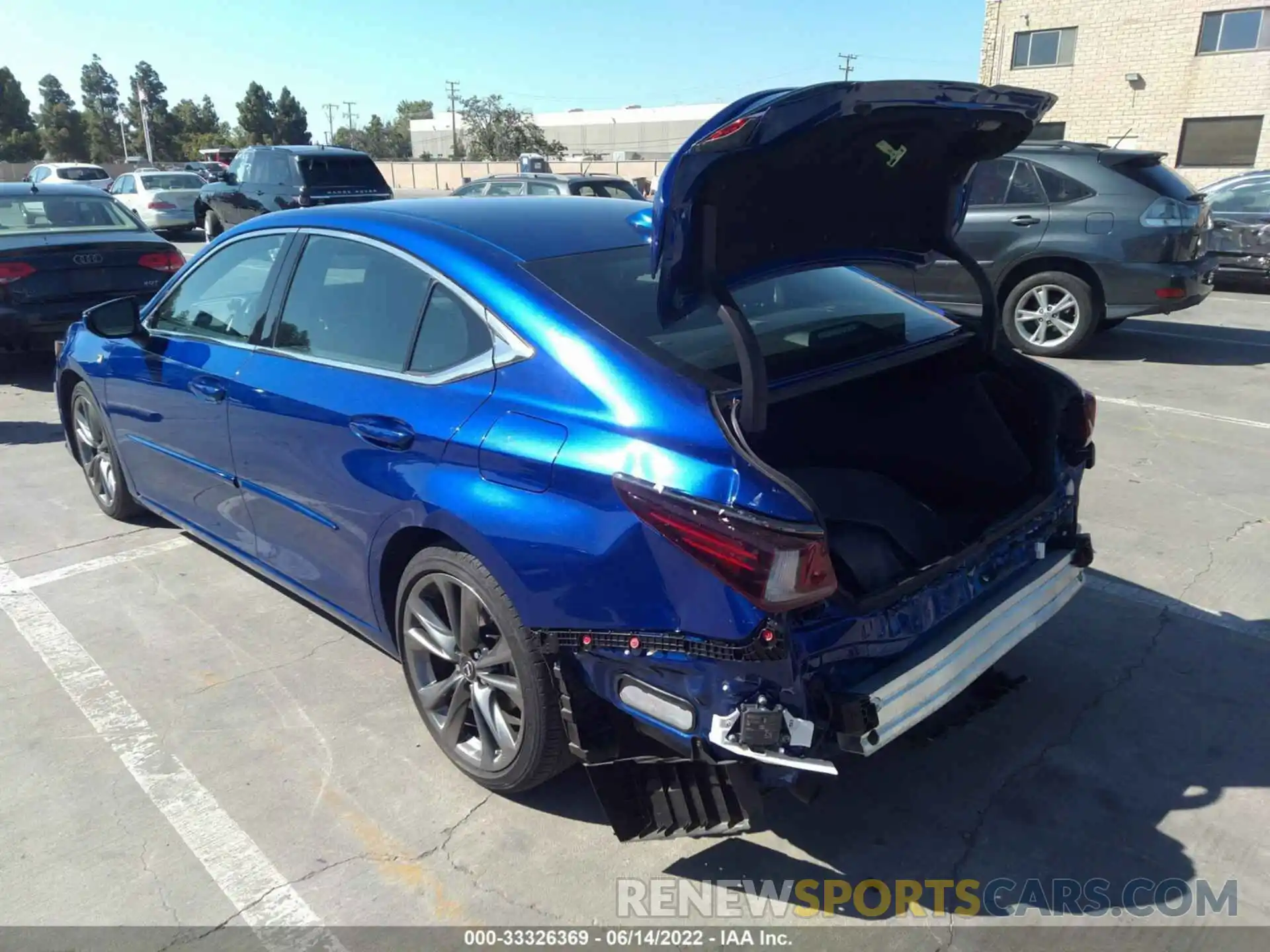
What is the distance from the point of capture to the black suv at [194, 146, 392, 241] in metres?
15.9

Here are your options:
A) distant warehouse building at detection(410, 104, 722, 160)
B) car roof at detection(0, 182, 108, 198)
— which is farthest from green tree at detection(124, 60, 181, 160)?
car roof at detection(0, 182, 108, 198)

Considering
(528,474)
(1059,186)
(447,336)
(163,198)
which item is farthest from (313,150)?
(528,474)

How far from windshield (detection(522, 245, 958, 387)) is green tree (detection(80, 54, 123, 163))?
100186 mm

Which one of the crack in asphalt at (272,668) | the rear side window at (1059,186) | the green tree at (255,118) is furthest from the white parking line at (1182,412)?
the green tree at (255,118)

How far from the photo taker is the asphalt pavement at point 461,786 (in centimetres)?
256

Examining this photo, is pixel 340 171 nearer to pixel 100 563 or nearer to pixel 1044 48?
pixel 100 563

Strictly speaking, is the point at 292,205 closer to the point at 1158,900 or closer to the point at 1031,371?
the point at 1031,371

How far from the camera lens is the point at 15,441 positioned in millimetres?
6824

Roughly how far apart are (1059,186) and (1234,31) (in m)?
24.5

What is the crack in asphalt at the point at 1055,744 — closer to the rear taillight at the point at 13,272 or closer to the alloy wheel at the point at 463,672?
the alloy wheel at the point at 463,672

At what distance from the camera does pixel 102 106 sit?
98125mm

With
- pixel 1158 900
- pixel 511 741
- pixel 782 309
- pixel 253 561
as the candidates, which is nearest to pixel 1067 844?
pixel 1158 900

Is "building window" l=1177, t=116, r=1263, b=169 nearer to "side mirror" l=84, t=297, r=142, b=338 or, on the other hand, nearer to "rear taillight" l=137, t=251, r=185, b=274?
"rear taillight" l=137, t=251, r=185, b=274

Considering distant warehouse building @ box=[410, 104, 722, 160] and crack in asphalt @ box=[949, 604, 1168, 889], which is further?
distant warehouse building @ box=[410, 104, 722, 160]
